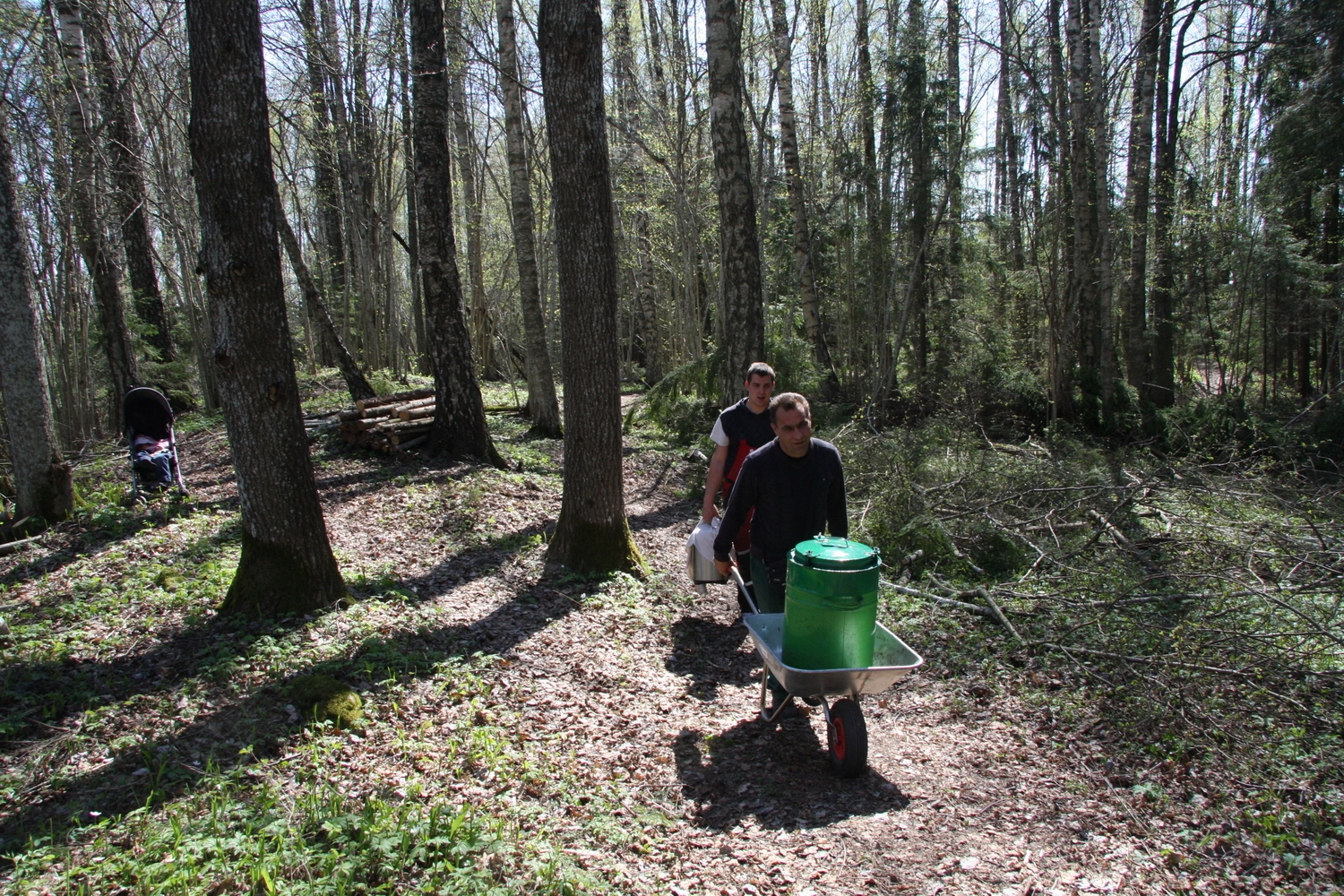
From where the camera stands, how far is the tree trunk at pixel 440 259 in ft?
33.0

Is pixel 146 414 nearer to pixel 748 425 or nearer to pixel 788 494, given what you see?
pixel 748 425

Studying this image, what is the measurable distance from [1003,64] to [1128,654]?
1842cm

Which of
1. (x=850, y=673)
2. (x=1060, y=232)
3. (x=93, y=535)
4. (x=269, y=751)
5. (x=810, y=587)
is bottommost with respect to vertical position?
(x=269, y=751)

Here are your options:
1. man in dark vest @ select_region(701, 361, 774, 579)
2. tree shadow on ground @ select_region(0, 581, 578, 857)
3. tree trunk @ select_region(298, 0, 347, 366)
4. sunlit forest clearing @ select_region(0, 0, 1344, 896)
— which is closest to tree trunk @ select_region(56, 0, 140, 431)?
sunlit forest clearing @ select_region(0, 0, 1344, 896)

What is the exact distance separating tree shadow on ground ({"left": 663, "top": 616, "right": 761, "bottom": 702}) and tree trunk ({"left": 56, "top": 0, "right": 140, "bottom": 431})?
39.2ft

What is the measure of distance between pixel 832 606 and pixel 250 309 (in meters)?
4.43

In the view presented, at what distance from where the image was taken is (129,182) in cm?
1545

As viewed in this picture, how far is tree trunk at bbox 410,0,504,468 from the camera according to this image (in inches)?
396

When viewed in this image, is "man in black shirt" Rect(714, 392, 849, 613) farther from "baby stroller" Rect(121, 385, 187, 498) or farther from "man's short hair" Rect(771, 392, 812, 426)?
"baby stroller" Rect(121, 385, 187, 498)

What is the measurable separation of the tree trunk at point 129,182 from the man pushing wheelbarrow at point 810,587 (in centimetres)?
1174

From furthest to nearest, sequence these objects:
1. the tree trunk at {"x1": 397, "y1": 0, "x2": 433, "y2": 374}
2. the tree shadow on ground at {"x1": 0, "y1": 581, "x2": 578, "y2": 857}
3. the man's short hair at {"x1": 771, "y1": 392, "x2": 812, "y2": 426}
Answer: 1. the tree trunk at {"x1": 397, "y1": 0, "x2": 433, "y2": 374}
2. the man's short hair at {"x1": 771, "y1": 392, "x2": 812, "y2": 426}
3. the tree shadow on ground at {"x1": 0, "y1": 581, "x2": 578, "y2": 857}

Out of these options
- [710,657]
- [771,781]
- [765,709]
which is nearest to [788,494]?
[765,709]

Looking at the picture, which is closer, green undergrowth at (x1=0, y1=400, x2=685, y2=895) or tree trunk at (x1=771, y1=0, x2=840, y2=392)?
green undergrowth at (x1=0, y1=400, x2=685, y2=895)

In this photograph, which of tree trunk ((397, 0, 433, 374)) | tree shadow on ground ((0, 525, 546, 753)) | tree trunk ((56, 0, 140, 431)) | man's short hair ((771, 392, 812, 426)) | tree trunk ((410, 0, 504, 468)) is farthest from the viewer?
tree trunk ((397, 0, 433, 374))
